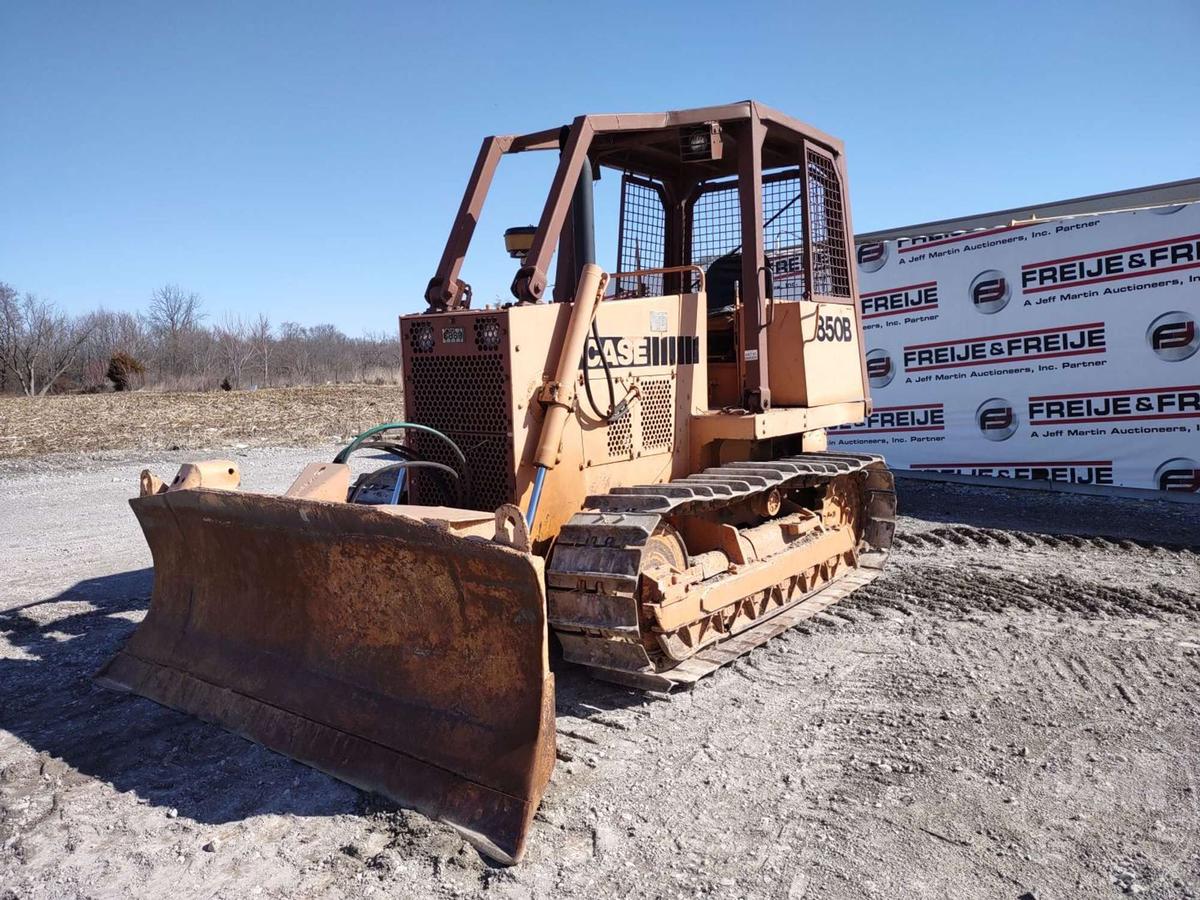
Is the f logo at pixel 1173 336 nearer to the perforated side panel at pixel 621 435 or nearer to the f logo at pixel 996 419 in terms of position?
the f logo at pixel 996 419

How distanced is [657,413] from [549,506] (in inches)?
40.8

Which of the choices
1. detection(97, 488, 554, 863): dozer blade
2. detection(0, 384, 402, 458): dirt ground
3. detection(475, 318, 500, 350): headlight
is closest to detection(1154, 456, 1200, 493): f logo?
detection(475, 318, 500, 350): headlight

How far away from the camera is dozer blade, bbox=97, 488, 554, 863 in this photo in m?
3.35

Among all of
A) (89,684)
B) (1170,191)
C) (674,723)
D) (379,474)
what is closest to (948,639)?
(674,723)

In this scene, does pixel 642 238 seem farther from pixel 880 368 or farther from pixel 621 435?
pixel 880 368

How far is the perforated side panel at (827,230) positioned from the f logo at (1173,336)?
5230 millimetres

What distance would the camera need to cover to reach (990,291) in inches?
432

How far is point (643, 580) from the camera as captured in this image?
14.2 feet

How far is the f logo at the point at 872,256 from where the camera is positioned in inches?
468

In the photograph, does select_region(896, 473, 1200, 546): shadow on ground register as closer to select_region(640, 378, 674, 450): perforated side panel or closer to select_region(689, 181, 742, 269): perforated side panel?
select_region(689, 181, 742, 269): perforated side panel

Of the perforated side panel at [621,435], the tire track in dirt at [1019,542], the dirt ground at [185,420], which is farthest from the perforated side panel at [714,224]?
the dirt ground at [185,420]

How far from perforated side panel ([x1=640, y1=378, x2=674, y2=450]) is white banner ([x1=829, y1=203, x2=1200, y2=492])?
7.05 m

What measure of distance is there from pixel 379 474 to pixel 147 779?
193cm

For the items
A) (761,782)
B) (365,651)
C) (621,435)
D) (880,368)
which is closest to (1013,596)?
(621,435)
